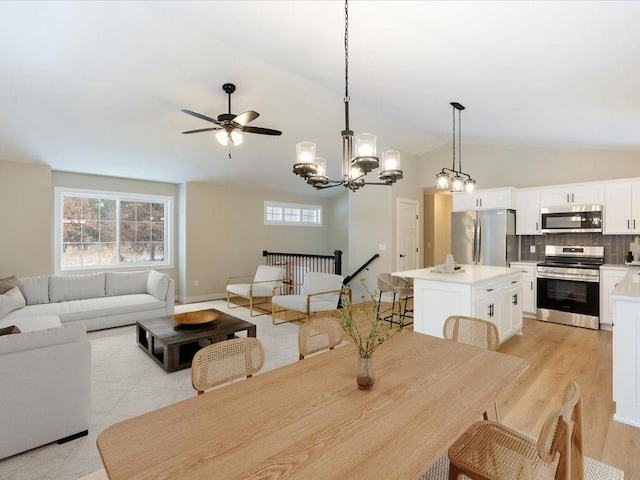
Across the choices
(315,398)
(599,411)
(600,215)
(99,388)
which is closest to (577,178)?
(600,215)

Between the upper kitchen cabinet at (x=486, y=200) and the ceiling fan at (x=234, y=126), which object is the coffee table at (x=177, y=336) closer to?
the ceiling fan at (x=234, y=126)

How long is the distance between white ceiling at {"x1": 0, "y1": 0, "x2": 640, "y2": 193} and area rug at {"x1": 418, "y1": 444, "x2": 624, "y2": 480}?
2.67 m

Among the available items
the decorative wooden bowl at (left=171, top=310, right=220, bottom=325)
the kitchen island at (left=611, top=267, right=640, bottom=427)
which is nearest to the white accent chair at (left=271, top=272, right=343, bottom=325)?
the decorative wooden bowl at (left=171, top=310, right=220, bottom=325)

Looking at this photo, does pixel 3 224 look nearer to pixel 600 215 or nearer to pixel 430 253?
pixel 430 253

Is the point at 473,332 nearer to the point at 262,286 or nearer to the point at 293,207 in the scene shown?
the point at 262,286

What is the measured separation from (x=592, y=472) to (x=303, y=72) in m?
4.28

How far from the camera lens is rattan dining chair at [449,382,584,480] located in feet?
3.61

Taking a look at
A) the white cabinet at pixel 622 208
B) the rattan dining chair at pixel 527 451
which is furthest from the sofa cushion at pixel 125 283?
the white cabinet at pixel 622 208

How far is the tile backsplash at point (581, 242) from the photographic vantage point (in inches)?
198

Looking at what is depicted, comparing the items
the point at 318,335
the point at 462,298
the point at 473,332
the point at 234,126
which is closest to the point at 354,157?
the point at 318,335

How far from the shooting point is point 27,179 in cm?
534

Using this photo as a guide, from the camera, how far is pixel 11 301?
13.5 ft

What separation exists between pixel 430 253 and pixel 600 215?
352cm

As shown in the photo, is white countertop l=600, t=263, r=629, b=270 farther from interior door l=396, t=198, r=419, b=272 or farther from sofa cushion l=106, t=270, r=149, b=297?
sofa cushion l=106, t=270, r=149, b=297
